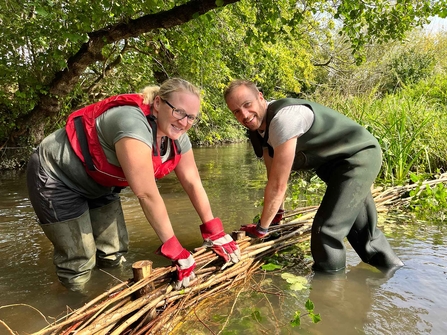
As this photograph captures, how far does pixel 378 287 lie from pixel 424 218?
2.22 m

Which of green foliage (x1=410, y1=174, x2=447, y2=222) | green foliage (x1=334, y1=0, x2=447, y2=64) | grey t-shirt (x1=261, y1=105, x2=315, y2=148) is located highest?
green foliage (x1=334, y1=0, x2=447, y2=64)

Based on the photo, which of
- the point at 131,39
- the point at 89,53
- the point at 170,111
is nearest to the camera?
the point at 170,111

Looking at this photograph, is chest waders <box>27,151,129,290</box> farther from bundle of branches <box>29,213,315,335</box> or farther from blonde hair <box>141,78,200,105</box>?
blonde hair <box>141,78,200,105</box>

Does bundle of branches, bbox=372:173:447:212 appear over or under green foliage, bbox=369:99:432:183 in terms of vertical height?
under

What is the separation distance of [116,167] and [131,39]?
6789 millimetres

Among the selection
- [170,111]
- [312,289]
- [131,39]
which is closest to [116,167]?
[170,111]

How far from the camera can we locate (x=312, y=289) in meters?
2.43

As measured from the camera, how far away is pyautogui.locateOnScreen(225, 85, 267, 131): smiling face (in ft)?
8.14

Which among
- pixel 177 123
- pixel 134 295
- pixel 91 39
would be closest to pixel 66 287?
pixel 134 295

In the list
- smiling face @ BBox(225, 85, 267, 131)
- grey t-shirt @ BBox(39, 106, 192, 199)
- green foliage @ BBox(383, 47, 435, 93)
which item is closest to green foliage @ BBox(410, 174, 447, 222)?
smiling face @ BBox(225, 85, 267, 131)

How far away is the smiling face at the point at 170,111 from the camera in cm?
212

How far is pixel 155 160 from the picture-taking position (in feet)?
7.35

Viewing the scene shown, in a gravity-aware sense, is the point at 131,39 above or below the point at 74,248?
above

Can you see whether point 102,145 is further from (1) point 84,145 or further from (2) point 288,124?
(2) point 288,124
